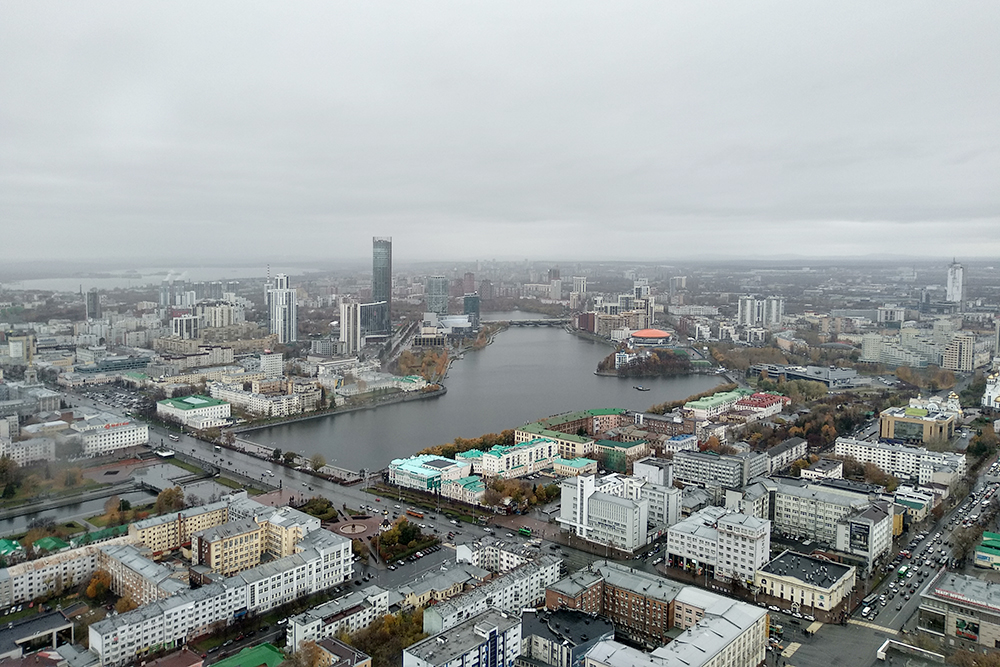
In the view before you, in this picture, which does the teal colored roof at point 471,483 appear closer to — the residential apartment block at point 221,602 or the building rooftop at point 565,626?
the residential apartment block at point 221,602

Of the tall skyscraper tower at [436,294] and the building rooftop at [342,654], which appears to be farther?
the tall skyscraper tower at [436,294]

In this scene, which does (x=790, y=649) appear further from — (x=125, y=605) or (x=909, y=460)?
(x=909, y=460)

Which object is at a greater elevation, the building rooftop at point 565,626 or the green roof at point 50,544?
the building rooftop at point 565,626

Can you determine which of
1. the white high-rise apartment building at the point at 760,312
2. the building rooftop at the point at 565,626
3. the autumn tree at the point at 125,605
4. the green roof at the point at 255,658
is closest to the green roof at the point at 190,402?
the autumn tree at the point at 125,605

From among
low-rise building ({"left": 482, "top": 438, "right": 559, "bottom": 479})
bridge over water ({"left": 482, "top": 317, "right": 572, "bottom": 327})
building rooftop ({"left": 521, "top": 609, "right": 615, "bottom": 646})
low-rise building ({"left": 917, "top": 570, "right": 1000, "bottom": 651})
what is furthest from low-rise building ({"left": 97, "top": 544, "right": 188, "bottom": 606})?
bridge over water ({"left": 482, "top": 317, "right": 572, "bottom": 327})

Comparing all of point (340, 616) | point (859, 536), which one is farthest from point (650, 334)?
point (340, 616)

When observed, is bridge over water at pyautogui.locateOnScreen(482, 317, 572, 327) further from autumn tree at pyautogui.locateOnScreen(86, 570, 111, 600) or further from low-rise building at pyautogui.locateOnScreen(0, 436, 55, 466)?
autumn tree at pyautogui.locateOnScreen(86, 570, 111, 600)
